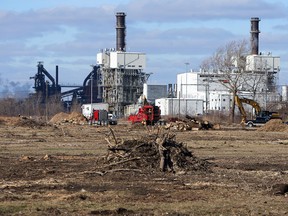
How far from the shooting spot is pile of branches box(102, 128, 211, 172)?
26.2m

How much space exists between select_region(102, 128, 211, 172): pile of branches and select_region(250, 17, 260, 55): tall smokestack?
339 ft

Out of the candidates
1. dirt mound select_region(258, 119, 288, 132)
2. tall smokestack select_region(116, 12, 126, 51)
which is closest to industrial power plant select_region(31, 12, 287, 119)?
tall smokestack select_region(116, 12, 126, 51)

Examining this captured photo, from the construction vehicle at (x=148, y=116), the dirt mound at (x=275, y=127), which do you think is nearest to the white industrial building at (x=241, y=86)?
the construction vehicle at (x=148, y=116)

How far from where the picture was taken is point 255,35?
129125 millimetres

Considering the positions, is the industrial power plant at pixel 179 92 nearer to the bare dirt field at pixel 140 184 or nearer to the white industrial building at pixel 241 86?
the white industrial building at pixel 241 86

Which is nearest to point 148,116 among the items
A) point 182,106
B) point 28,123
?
point 28,123

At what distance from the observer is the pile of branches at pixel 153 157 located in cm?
2617

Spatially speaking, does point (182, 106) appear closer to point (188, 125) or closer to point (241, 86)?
point (241, 86)

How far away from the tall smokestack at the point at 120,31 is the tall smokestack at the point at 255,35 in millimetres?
21164

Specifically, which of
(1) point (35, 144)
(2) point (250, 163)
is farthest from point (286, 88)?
(2) point (250, 163)

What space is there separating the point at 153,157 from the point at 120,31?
319 feet

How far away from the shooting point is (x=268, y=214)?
16250 millimetres

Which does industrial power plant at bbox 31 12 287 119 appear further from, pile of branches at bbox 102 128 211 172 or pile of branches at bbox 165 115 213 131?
pile of branches at bbox 102 128 211 172

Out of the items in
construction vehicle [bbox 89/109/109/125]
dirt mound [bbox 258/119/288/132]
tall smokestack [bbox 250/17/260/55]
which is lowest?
dirt mound [bbox 258/119/288/132]
